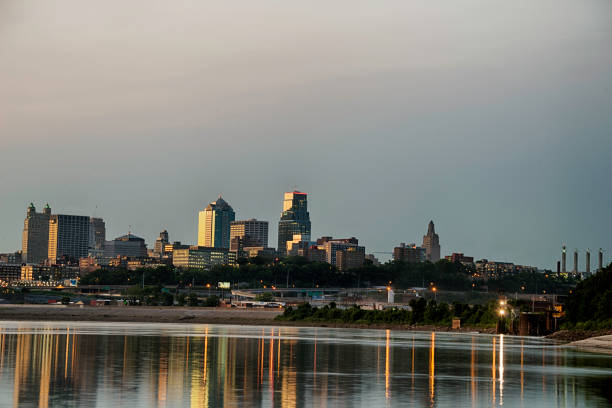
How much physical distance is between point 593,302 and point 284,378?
69.2 metres

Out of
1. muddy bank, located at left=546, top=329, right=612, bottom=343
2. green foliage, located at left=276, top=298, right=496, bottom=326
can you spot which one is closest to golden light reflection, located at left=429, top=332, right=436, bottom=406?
muddy bank, located at left=546, top=329, right=612, bottom=343

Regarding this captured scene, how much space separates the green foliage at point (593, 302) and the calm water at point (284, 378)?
3967cm

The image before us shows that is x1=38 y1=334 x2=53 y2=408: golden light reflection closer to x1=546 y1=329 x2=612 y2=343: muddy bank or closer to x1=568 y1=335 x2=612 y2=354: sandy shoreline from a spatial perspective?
x1=568 y1=335 x2=612 y2=354: sandy shoreline

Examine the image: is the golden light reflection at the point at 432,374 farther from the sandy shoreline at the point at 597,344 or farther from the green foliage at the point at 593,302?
the green foliage at the point at 593,302

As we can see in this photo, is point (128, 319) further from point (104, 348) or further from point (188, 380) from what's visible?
point (188, 380)

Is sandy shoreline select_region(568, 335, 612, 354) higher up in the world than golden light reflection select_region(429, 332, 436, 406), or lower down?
lower down

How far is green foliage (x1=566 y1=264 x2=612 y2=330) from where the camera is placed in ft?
303

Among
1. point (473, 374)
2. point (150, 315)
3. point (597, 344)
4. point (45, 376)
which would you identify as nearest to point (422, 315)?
point (597, 344)

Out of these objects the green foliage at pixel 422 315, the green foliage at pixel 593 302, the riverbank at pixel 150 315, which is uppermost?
the green foliage at pixel 593 302

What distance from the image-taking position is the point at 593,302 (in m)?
96.4

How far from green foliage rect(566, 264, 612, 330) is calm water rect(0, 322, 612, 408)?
1562 inches

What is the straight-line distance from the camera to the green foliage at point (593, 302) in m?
92.3

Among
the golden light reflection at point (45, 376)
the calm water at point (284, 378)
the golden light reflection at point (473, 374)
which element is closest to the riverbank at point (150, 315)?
the golden light reflection at point (473, 374)

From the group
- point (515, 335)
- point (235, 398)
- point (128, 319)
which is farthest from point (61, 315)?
point (235, 398)
